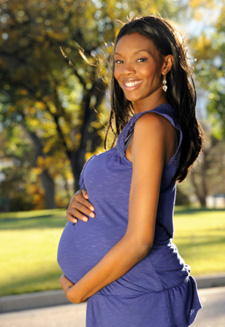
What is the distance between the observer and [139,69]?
2.19 m

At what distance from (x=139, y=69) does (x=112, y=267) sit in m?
0.75

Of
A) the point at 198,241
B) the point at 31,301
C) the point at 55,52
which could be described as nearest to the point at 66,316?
the point at 31,301

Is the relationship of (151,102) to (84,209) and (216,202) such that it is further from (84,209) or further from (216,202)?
(216,202)

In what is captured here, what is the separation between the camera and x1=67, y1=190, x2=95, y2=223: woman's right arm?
2.16 m

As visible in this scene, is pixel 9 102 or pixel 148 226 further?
pixel 9 102

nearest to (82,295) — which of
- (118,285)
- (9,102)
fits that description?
(118,285)

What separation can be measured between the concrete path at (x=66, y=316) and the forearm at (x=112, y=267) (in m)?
4.40

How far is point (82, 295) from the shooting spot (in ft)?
6.73

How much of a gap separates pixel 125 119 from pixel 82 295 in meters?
0.93

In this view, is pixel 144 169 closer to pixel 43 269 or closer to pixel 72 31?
pixel 43 269

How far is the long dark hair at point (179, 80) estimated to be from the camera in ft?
7.25

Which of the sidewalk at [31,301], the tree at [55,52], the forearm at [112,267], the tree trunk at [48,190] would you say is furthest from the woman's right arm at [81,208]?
the tree trunk at [48,190]

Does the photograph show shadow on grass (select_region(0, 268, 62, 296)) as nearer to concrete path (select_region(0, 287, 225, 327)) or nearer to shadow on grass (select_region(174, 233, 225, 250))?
concrete path (select_region(0, 287, 225, 327))

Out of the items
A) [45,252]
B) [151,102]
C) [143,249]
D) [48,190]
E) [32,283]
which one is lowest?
[48,190]
